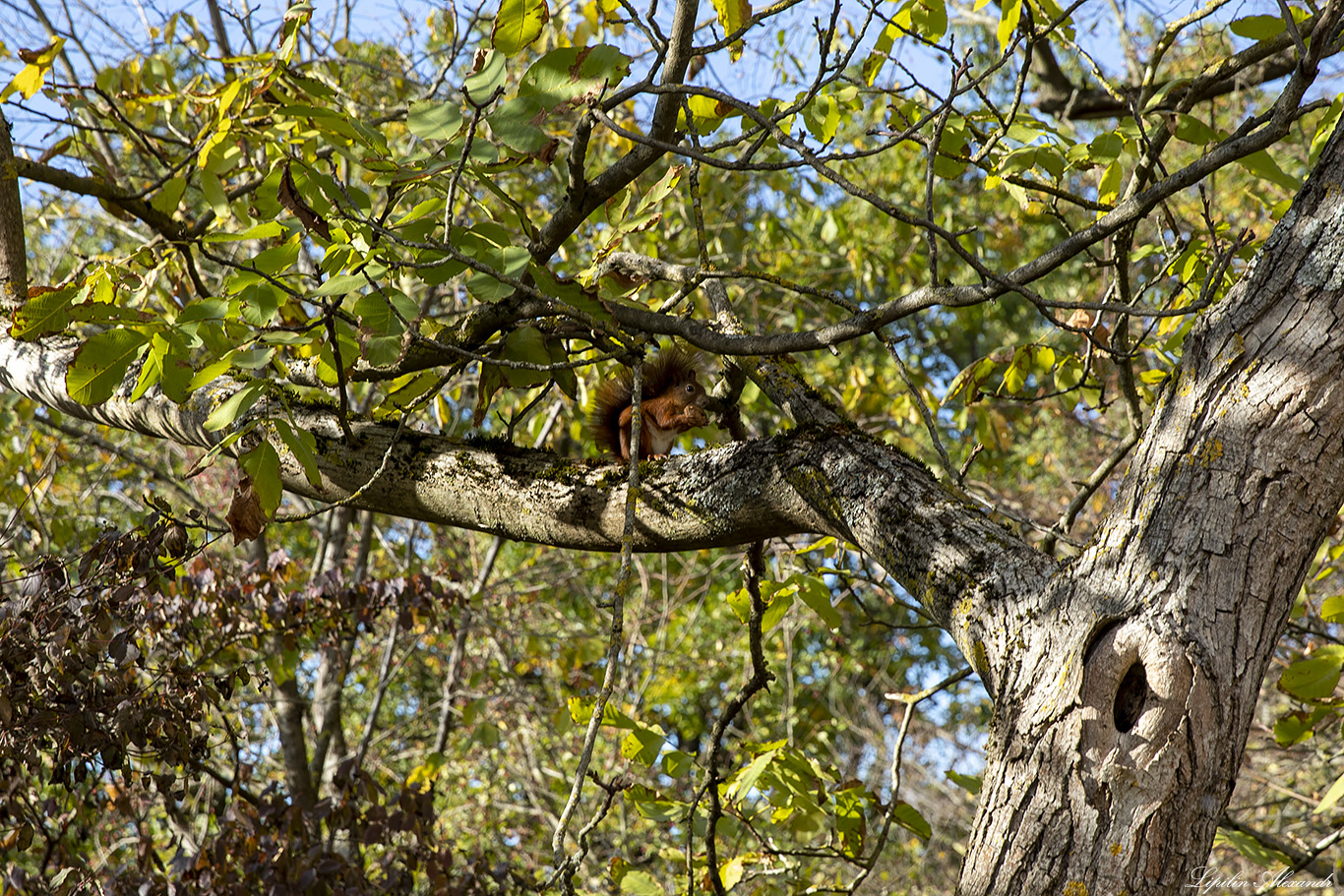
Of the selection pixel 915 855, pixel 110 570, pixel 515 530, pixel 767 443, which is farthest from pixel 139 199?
pixel 915 855

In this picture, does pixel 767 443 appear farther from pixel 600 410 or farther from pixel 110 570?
pixel 110 570

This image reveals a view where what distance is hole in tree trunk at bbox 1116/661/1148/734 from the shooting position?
1.07 meters

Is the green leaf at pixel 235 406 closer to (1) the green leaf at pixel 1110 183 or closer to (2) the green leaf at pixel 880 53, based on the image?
(2) the green leaf at pixel 880 53

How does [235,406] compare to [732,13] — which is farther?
[732,13]

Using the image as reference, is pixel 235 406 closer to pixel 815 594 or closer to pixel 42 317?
pixel 42 317

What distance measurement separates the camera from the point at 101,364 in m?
1.31

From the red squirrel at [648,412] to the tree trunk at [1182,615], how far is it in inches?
45.9

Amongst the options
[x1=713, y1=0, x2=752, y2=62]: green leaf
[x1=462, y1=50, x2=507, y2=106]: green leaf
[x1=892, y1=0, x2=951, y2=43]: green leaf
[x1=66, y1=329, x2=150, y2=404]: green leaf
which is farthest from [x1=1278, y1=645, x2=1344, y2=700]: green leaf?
[x1=66, y1=329, x2=150, y2=404]: green leaf

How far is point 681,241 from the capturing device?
178 inches

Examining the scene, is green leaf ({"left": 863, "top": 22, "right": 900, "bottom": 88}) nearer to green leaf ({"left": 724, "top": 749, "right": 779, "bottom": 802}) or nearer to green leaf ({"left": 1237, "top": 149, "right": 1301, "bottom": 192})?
green leaf ({"left": 1237, "top": 149, "right": 1301, "bottom": 192})

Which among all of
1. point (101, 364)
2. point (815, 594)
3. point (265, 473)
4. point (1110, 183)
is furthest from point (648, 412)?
point (101, 364)

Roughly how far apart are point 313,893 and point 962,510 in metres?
2.08

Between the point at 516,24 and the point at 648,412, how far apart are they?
1.26m

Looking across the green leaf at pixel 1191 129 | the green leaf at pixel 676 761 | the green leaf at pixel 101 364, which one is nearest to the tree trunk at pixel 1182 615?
the green leaf at pixel 1191 129
